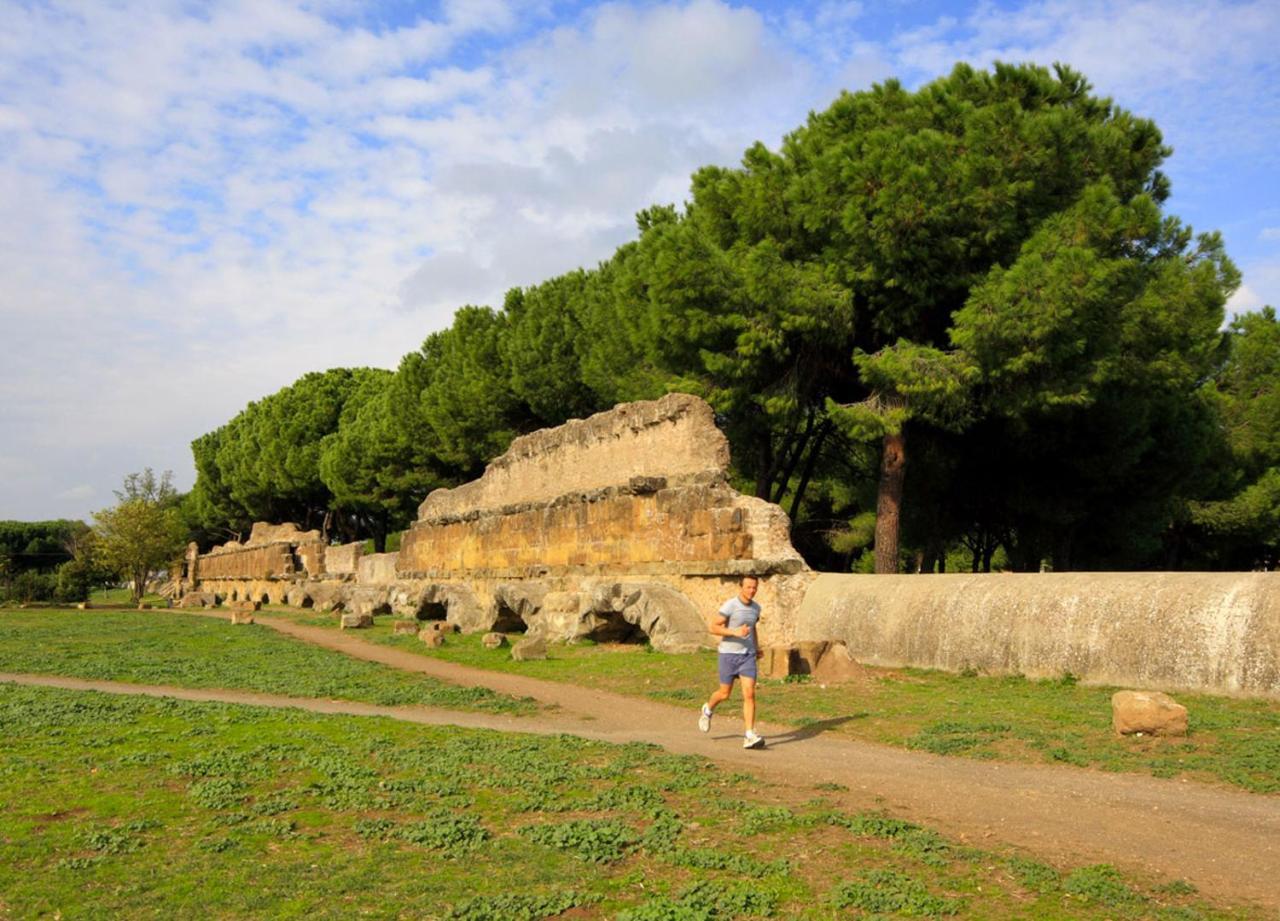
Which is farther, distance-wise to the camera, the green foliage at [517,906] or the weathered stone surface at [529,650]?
the weathered stone surface at [529,650]

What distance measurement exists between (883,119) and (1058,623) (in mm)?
10824

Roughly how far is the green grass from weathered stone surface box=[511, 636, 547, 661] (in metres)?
1.58

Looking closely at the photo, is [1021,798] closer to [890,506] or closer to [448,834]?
[448,834]

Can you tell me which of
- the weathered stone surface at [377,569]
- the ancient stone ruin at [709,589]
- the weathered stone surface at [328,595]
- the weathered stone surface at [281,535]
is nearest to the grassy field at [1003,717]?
the ancient stone ruin at [709,589]

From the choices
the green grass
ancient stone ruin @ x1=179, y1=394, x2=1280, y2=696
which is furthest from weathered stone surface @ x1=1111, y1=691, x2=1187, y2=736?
the green grass

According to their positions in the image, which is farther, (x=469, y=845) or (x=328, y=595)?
(x=328, y=595)

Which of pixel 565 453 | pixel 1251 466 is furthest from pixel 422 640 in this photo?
pixel 1251 466

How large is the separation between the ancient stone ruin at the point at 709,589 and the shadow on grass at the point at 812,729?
190 centimetres

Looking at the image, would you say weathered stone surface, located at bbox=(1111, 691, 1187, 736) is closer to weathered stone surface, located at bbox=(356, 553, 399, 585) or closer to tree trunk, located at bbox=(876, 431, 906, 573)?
tree trunk, located at bbox=(876, 431, 906, 573)

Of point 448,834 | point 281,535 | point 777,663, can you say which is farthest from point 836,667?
point 281,535

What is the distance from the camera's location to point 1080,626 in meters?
9.07

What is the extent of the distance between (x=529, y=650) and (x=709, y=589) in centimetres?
260

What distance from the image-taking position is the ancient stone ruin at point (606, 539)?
13.9 metres

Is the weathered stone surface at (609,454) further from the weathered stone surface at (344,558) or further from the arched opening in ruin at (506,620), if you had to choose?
the weathered stone surface at (344,558)
